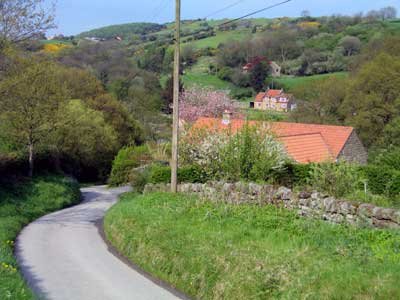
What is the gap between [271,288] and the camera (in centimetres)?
912

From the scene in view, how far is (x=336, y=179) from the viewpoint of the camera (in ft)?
54.3

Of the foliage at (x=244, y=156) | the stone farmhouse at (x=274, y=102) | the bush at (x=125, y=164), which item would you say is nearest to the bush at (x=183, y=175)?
the foliage at (x=244, y=156)

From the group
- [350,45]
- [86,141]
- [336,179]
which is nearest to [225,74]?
[350,45]

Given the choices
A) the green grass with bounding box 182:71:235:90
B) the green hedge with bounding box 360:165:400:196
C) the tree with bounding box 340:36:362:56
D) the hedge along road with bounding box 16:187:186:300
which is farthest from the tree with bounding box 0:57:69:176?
the tree with bounding box 340:36:362:56

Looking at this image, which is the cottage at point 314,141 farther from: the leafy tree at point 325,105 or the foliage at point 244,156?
the leafy tree at point 325,105

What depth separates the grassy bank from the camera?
9.87 meters

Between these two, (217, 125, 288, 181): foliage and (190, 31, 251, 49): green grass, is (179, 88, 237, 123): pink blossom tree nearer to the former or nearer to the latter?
(217, 125, 288, 181): foliage

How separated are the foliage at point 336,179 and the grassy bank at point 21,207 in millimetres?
9782

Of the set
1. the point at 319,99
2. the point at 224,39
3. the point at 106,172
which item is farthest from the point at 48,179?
the point at 224,39

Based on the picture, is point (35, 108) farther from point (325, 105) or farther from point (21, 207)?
point (325, 105)

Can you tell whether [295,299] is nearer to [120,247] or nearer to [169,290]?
[169,290]

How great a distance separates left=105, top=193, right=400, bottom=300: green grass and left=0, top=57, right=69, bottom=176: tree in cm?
1524

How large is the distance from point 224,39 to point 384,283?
105m

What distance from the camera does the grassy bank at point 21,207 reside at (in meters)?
9.87
